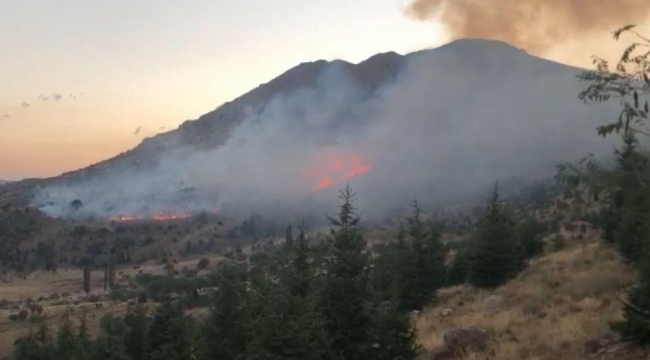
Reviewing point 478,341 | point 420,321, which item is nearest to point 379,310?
point 478,341

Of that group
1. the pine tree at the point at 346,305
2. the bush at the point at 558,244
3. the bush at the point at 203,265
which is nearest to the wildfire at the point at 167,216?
the bush at the point at 203,265

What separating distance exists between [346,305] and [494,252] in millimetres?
16889

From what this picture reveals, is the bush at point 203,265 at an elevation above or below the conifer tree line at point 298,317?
below

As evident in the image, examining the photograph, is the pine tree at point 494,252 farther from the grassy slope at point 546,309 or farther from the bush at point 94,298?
the bush at point 94,298

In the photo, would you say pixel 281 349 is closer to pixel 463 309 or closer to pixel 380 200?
pixel 463 309

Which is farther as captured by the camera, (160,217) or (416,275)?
(160,217)

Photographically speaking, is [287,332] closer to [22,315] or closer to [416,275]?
[416,275]

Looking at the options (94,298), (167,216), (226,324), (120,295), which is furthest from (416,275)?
(167,216)

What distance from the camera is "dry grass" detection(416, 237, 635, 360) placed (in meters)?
13.6

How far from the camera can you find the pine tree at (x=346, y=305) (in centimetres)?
1381

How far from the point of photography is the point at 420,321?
23125 mm

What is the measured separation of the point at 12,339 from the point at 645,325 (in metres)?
45.1

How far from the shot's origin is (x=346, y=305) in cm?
Answer: 1401

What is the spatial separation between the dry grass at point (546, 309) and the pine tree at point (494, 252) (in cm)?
78
